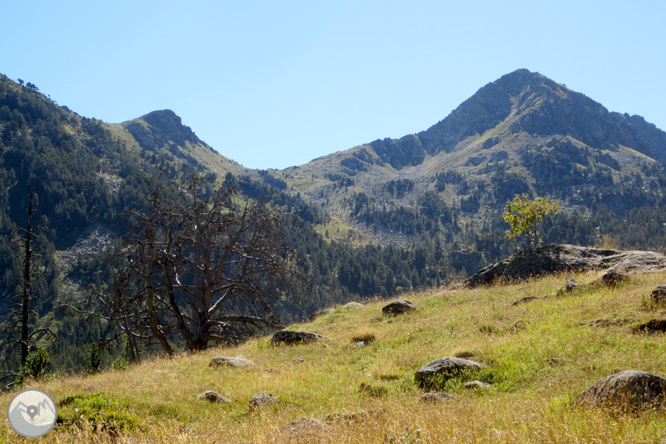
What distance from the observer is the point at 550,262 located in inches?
875

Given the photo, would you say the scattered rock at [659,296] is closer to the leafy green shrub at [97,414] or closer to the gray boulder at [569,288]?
the gray boulder at [569,288]

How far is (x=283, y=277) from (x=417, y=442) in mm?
Answer: 20563

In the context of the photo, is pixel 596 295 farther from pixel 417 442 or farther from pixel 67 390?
pixel 67 390

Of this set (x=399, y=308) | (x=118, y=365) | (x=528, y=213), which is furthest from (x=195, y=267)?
(x=528, y=213)

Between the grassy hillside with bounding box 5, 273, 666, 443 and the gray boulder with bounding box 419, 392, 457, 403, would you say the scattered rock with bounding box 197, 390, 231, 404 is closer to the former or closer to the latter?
the grassy hillside with bounding box 5, 273, 666, 443

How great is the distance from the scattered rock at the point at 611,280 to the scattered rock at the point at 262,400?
1254cm

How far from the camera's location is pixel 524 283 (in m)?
20.4

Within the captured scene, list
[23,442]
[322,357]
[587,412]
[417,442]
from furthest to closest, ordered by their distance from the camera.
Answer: [322,357]
[23,442]
[587,412]
[417,442]

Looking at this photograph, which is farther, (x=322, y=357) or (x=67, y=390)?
(x=322, y=357)

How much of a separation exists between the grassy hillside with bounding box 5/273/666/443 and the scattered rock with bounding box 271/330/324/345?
44cm

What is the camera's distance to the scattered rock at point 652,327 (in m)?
9.94

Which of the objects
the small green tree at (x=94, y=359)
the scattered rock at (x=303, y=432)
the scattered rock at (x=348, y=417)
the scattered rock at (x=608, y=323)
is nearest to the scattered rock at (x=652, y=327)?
the scattered rock at (x=608, y=323)

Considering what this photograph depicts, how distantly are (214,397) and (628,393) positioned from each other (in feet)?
26.7

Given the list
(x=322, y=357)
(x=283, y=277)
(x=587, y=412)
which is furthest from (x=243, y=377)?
(x=283, y=277)
